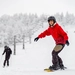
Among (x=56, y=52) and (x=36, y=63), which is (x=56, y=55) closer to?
(x=56, y=52)

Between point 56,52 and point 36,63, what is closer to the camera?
point 56,52

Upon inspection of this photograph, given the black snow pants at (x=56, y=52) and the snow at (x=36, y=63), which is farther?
the black snow pants at (x=56, y=52)

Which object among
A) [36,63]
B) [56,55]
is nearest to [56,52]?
[56,55]

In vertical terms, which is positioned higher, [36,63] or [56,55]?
[36,63]

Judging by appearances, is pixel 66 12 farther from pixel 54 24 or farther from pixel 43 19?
pixel 54 24

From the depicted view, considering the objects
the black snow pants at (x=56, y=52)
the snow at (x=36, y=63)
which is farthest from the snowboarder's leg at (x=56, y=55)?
the snow at (x=36, y=63)

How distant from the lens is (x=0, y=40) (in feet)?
239

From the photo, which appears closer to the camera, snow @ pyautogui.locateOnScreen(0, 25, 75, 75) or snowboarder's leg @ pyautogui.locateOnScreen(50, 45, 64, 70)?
snow @ pyautogui.locateOnScreen(0, 25, 75, 75)

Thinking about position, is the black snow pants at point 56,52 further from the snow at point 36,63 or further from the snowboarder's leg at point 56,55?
the snow at point 36,63

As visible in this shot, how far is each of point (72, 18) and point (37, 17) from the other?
2502 centimetres

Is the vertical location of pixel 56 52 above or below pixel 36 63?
below

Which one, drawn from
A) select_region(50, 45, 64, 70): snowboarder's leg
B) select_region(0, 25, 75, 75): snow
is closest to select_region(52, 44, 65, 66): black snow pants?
select_region(50, 45, 64, 70): snowboarder's leg

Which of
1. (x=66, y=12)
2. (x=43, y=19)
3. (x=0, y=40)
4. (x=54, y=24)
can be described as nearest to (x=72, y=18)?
(x=66, y=12)

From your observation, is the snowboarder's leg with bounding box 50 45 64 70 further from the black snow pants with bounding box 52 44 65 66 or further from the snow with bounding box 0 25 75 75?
the snow with bounding box 0 25 75 75
